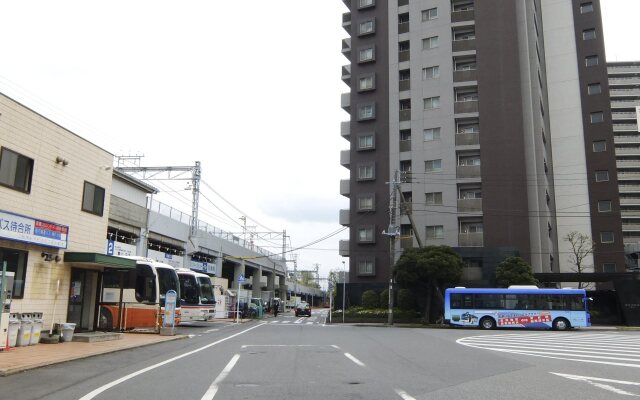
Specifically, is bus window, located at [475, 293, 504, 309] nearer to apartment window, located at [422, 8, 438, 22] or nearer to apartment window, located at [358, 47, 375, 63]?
apartment window, located at [358, 47, 375, 63]

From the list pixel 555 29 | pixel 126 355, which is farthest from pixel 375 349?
pixel 555 29

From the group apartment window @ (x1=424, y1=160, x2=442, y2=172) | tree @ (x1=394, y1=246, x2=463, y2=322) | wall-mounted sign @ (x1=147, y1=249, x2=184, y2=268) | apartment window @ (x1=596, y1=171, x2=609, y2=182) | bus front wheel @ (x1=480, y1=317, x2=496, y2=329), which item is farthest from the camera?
apartment window @ (x1=596, y1=171, x2=609, y2=182)

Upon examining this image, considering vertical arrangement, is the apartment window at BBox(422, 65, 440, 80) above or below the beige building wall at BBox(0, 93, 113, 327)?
above

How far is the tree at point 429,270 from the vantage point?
1479 inches

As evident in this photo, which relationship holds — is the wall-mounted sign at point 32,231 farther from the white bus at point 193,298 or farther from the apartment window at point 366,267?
the apartment window at point 366,267

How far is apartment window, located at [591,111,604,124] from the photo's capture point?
206 ft

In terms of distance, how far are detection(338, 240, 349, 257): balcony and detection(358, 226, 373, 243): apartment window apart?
2.04 metres

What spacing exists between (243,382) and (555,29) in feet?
222

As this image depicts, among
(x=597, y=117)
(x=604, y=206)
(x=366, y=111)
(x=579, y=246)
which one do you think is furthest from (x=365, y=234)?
(x=597, y=117)

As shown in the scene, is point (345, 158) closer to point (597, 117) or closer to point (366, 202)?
point (366, 202)

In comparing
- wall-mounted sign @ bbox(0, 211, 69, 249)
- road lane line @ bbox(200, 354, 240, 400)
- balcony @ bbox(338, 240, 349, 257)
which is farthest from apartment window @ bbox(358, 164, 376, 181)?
road lane line @ bbox(200, 354, 240, 400)

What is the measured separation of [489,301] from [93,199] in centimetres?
2428

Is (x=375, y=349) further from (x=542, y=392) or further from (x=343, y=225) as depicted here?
(x=343, y=225)

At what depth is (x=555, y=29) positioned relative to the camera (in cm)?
6450
